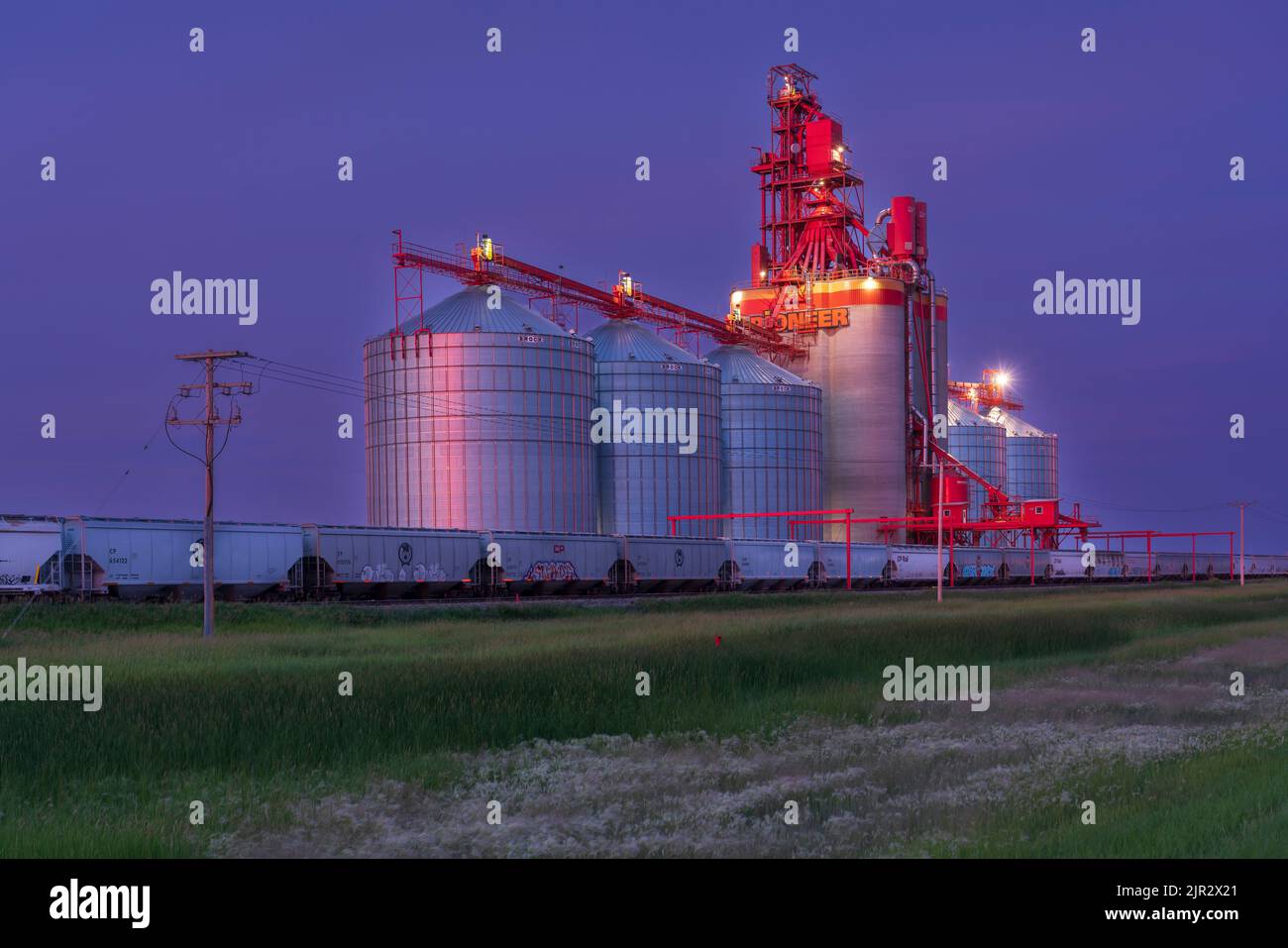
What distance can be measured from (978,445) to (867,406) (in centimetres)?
3759

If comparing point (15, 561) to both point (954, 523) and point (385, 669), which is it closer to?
point (385, 669)

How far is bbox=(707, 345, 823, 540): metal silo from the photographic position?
304ft

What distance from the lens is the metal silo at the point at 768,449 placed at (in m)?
92.6

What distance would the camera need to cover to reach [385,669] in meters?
24.2

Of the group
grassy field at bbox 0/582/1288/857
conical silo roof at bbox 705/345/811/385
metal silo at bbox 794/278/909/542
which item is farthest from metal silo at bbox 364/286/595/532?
metal silo at bbox 794/278/909/542

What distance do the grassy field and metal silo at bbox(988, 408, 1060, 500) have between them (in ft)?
359

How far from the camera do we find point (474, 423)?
70500mm

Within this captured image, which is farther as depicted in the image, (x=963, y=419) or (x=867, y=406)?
(x=963, y=419)
